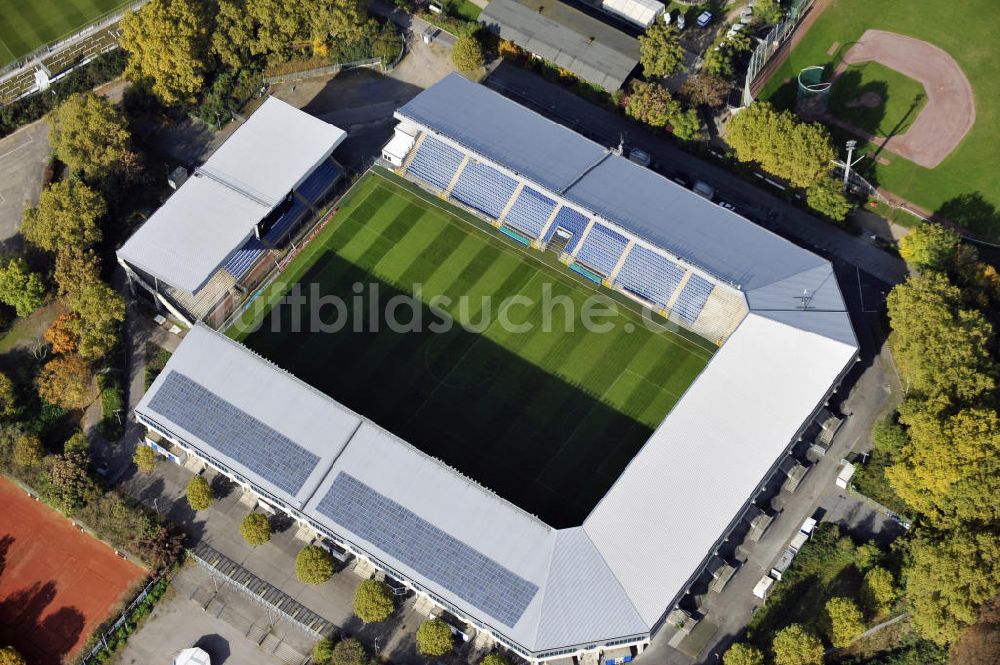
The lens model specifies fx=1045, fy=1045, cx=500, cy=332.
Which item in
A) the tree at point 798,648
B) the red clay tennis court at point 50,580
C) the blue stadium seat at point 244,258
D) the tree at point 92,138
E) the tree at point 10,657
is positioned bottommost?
the tree at point 10,657

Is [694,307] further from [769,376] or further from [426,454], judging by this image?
[426,454]

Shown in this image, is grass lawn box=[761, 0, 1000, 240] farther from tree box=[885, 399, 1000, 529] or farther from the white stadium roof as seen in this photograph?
the white stadium roof

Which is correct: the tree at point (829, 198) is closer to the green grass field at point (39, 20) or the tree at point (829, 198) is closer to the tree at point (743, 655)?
the tree at point (743, 655)

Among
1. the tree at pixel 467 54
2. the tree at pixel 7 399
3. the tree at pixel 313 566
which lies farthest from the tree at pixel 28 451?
the tree at pixel 467 54

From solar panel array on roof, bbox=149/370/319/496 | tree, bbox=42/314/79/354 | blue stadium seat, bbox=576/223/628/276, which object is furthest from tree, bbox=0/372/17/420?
blue stadium seat, bbox=576/223/628/276

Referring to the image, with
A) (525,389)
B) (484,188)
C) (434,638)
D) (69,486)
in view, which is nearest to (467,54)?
(484,188)

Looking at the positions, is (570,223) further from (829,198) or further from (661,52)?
(829,198)
